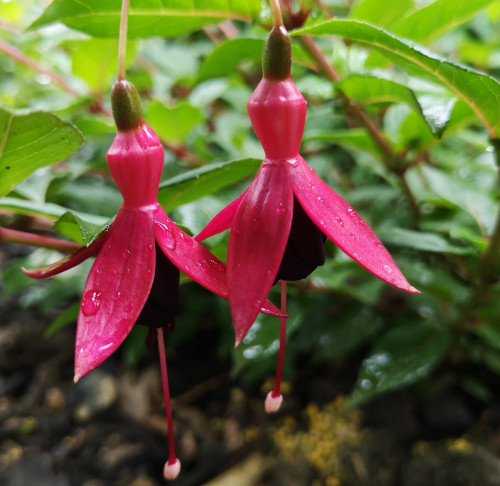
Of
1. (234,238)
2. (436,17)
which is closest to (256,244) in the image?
(234,238)

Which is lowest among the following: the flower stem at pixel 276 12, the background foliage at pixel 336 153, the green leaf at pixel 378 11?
the background foliage at pixel 336 153

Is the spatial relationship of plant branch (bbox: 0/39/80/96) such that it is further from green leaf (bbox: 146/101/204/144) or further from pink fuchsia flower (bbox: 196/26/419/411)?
pink fuchsia flower (bbox: 196/26/419/411)

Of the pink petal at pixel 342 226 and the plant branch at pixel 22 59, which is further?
the plant branch at pixel 22 59


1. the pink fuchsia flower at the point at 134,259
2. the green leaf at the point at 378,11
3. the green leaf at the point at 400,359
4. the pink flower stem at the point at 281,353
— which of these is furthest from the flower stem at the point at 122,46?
the green leaf at the point at 400,359

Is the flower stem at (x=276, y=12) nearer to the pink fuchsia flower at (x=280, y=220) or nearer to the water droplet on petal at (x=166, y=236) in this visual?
the pink fuchsia flower at (x=280, y=220)

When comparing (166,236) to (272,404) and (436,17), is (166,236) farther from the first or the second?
(436,17)

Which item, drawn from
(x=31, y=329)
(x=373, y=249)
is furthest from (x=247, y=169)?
(x=31, y=329)

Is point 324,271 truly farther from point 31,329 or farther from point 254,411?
point 31,329
